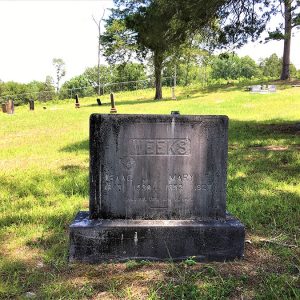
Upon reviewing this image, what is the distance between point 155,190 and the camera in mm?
3787

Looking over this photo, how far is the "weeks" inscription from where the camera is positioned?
12.1ft

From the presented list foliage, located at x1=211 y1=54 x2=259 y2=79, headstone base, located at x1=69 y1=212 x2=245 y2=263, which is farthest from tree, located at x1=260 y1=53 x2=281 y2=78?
headstone base, located at x1=69 y1=212 x2=245 y2=263

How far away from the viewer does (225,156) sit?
3.77 metres

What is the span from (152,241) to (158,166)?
2.36 feet

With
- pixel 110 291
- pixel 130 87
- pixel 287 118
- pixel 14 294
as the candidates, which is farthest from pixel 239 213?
pixel 130 87

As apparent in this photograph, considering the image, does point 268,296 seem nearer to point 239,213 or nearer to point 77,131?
point 239,213

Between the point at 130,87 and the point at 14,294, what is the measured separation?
67520 millimetres

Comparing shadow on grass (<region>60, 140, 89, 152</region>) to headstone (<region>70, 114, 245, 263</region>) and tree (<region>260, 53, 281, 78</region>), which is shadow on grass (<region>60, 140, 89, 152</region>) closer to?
headstone (<region>70, 114, 245, 263</region>)

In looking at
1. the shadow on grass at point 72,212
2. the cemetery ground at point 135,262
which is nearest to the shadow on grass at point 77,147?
the cemetery ground at point 135,262

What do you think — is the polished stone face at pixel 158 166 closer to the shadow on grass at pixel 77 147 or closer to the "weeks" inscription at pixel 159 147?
the "weeks" inscription at pixel 159 147

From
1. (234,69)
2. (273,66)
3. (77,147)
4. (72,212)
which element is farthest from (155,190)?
(234,69)

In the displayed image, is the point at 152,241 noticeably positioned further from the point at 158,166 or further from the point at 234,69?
the point at 234,69

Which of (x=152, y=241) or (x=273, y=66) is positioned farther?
(x=273, y=66)

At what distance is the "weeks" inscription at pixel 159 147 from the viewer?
145 inches
